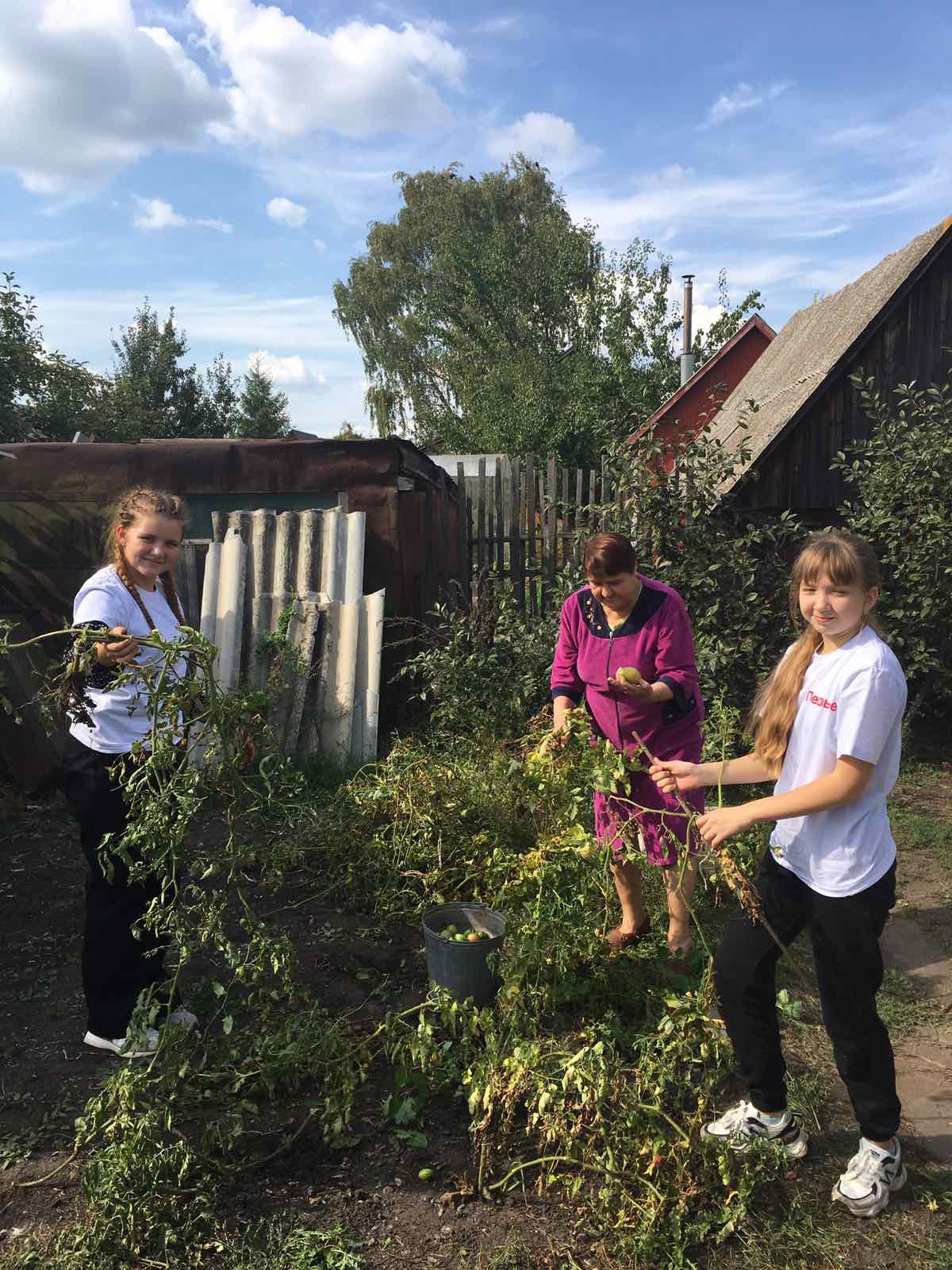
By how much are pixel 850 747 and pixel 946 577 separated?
5042 mm

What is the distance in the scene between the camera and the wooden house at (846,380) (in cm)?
754

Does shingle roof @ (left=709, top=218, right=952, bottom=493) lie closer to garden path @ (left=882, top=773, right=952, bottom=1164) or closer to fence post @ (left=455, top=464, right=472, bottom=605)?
fence post @ (left=455, top=464, right=472, bottom=605)

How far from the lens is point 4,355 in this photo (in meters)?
19.0

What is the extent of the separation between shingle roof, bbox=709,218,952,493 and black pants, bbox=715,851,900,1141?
4.45 metres

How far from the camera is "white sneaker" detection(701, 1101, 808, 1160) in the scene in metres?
2.43

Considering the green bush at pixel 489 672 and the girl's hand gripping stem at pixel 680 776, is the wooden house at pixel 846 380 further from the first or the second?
the girl's hand gripping stem at pixel 680 776

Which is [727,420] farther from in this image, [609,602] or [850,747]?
[850,747]

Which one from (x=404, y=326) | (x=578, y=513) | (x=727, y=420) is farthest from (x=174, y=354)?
(x=578, y=513)

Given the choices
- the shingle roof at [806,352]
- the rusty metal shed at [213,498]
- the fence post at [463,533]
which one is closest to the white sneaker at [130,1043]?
the rusty metal shed at [213,498]

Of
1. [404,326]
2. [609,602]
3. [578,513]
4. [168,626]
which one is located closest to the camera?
[168,626]

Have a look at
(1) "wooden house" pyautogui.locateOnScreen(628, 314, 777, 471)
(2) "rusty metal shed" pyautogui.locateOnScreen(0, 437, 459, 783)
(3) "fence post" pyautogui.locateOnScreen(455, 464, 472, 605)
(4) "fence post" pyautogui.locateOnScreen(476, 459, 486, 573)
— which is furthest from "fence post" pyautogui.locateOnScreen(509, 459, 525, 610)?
(1) "wooden house" pyautogui.locateOnScreen(628, 314, 777, 471)

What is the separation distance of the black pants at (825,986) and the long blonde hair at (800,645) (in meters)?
0.34

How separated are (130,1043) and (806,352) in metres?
9.60


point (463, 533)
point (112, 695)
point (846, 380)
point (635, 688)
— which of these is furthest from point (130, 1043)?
point (846, 380)
